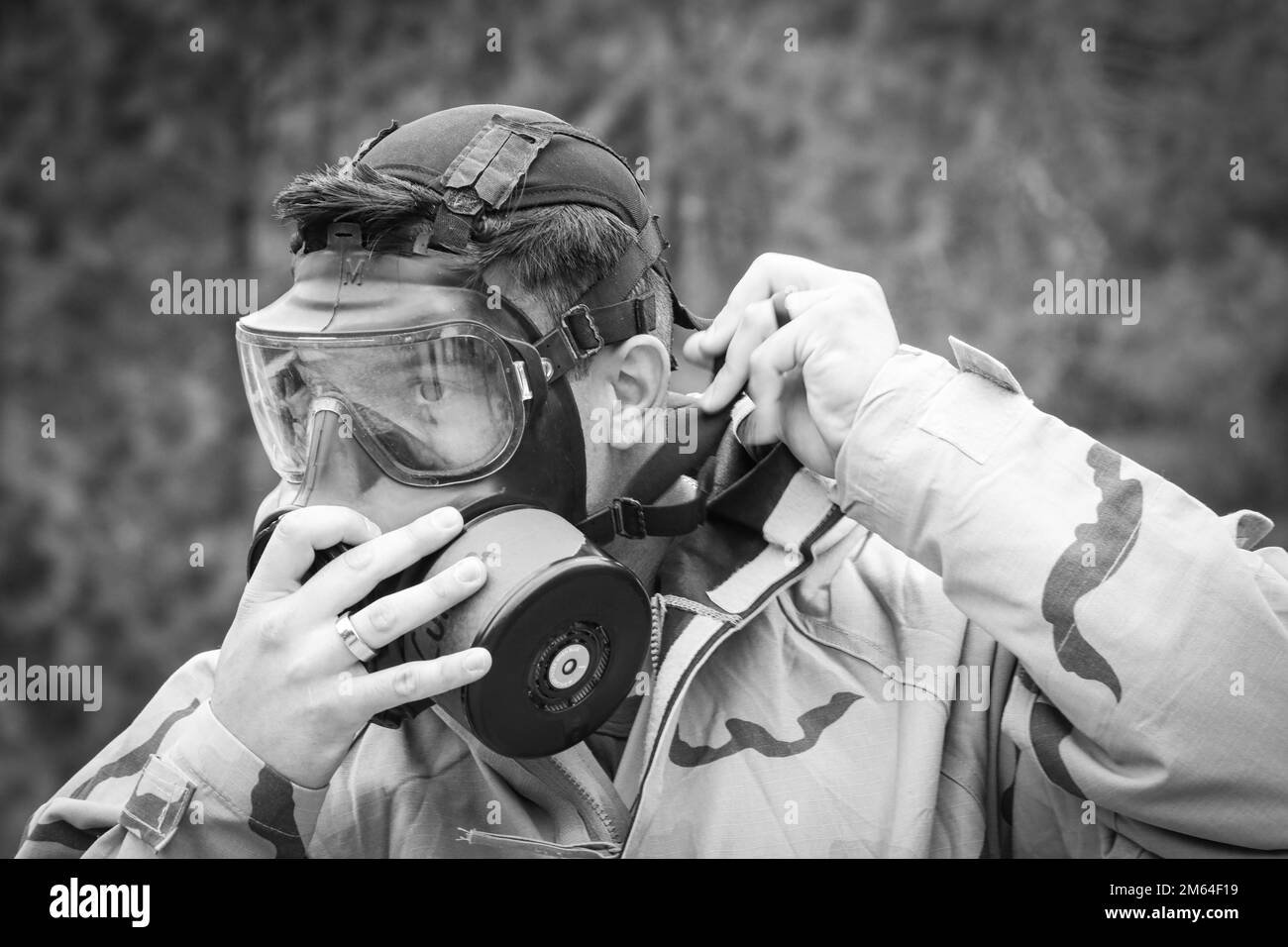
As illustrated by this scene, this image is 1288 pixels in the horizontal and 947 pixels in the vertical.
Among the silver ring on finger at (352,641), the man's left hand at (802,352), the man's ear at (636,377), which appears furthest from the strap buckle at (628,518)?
the silver ring on finger at (352,641)

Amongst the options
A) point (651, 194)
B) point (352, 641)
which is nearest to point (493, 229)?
point (352, 641)

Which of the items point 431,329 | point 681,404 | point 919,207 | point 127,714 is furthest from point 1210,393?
point 127,714

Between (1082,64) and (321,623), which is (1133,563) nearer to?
(321,623)

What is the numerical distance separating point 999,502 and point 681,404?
2.18ft

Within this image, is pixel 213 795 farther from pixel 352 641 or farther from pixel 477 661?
pixel 477 661

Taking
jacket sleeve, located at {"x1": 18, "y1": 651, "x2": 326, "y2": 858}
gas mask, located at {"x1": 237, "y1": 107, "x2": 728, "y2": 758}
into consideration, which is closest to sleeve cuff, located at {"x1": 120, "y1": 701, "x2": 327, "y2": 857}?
jacket sleeve, located at {"x1": 18, "y1": 651, "x2": 326, "y2": 858}

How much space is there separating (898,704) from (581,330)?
80 cm

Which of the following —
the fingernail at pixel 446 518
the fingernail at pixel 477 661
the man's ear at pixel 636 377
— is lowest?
the fingernail at pixel 477 661

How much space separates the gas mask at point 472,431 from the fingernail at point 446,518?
0.03m

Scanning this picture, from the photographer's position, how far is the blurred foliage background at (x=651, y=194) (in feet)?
Answer: 15.9

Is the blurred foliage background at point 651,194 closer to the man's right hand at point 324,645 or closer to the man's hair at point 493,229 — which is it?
the man's hair at point 493,229

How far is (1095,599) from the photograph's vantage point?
158cm

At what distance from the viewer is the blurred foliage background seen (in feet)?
15.9

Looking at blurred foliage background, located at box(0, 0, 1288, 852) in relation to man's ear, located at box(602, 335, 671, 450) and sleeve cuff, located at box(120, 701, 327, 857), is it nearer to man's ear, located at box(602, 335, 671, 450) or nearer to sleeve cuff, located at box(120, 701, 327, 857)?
man's ear, located at box(602, 335, 671, 450)
